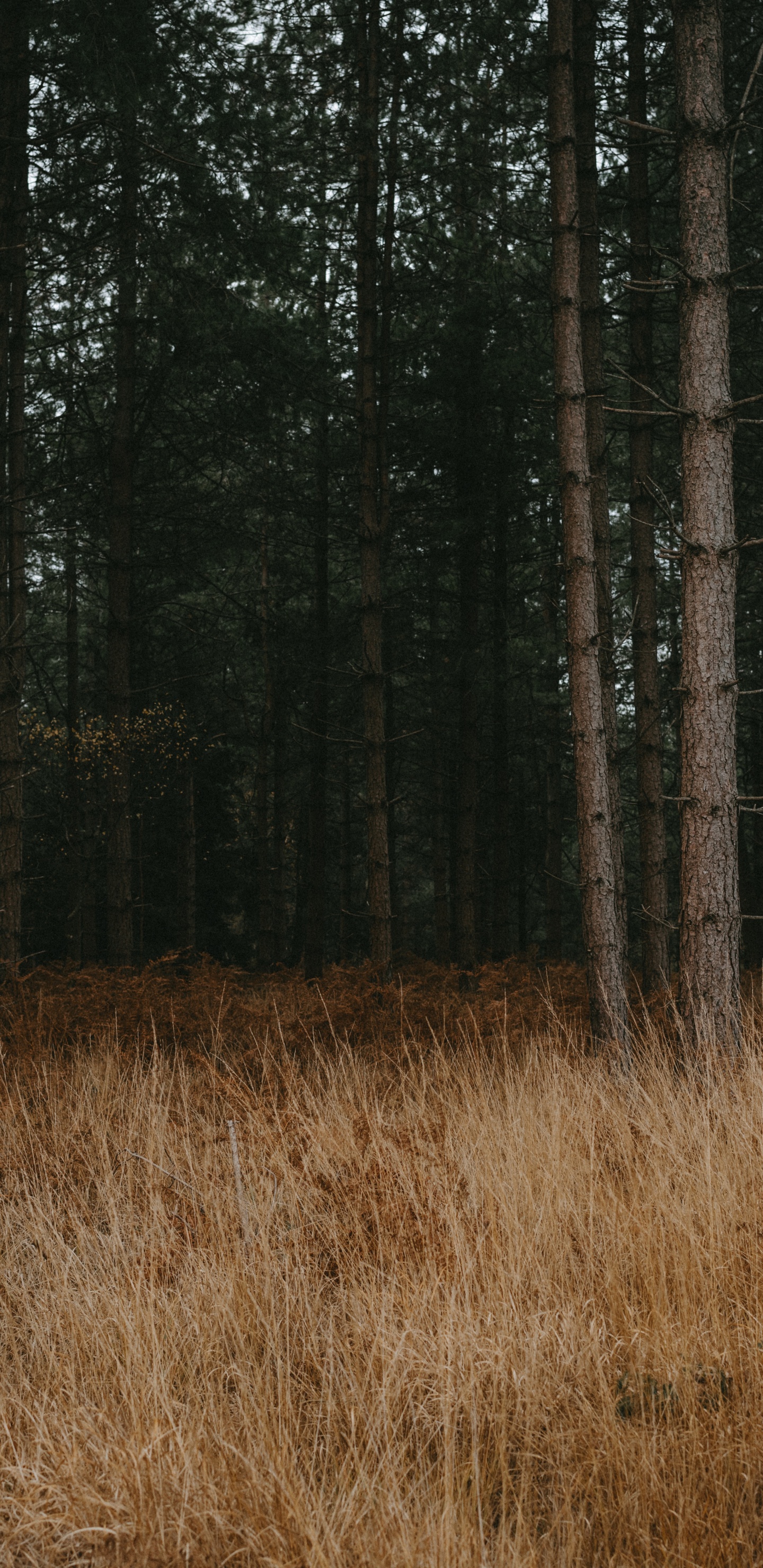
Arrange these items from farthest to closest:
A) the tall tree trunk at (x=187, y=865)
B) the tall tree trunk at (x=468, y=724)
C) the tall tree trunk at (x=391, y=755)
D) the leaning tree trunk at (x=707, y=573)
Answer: the tall tree trunk at (x=187, y=865) → the tall tree trunk at (x=391, y=755) → the tall tree trunk at (x=468, y=724) → the leaning tree trunk at (x=707, y=573)

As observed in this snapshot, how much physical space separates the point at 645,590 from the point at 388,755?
963 centimetres

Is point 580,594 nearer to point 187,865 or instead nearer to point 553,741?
point 553,741

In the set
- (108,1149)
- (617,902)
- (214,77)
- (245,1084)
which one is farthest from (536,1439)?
(214,77)

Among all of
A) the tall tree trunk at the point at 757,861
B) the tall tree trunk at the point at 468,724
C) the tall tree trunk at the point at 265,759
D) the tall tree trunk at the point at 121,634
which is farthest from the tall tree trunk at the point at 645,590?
the tall tree trunk at the point at 757,861

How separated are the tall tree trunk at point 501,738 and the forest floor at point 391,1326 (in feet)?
30.6

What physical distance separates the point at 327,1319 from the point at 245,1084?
3001mm

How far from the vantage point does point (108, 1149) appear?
17.2 ft

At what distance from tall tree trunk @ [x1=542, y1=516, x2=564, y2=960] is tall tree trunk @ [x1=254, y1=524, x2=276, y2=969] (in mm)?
4456

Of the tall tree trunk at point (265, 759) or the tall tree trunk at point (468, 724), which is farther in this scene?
the tall tree trunk at point (265, 759)

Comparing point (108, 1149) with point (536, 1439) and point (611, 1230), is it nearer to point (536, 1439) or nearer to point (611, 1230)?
point (611, 1230)

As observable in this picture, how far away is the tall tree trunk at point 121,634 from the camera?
37.3 feet

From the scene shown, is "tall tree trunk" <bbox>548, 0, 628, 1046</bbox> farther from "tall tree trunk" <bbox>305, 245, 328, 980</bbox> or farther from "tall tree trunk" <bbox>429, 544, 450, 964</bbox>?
"tall tree trunk" <bbox>429, 544, 450, 964</bbox>

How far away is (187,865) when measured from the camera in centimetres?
1791

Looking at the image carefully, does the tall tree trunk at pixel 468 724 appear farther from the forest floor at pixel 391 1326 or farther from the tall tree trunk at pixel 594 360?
the forest floor at pixel 391 1326
